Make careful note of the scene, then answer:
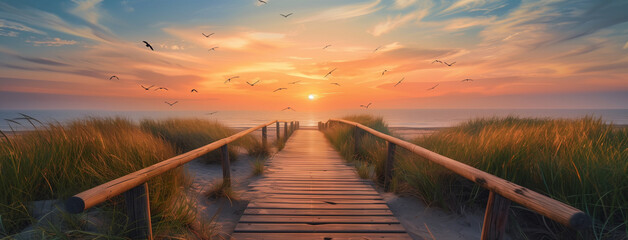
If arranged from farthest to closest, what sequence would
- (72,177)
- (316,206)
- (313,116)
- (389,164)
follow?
1. (313,116)
2. (389,164)
3. (316,206)
4. (72,177)

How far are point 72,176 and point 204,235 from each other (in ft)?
5.37

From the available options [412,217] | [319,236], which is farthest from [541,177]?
Answer: [319,236]

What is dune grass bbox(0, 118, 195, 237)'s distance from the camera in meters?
2.38

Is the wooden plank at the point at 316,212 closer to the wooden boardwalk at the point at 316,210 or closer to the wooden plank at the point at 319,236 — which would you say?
the wooden boardwalk at the point at 316,210

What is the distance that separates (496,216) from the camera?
6.66 feet

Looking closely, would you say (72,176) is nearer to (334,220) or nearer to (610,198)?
(334,220)

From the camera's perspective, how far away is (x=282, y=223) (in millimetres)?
3066

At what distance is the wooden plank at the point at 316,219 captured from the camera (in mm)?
3109

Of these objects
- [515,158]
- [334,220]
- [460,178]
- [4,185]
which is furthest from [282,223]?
[515,158]

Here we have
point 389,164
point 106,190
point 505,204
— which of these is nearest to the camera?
point 106,190

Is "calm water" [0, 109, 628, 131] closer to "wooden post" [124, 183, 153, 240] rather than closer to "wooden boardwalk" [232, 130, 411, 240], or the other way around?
"wooden post" [124, 183, 153, 240]

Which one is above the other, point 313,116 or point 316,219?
point 313,116

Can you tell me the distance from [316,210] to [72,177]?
9.01ft

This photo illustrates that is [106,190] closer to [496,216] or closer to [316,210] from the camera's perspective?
[316,210]
